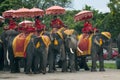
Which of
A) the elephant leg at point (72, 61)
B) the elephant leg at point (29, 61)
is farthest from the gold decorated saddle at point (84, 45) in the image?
the elephant leg at point (29, 61)

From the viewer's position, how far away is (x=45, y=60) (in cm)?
1762

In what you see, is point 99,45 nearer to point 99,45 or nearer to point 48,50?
point 99,45

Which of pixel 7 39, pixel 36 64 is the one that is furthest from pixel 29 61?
pixel 7 39

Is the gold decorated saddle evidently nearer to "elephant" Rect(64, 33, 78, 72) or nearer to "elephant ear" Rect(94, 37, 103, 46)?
"elephant ear" Rect(94, 37, 103, 46)

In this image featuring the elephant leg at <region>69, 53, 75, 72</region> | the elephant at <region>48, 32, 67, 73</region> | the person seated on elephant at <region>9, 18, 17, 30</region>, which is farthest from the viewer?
the person seated on elephant at <region>9, 18, 17, 30</region>

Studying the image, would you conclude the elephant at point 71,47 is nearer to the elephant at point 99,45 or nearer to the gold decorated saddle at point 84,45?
the gold decorated saddle at point 84,45

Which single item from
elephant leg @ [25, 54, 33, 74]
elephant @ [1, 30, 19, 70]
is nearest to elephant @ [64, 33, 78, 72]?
elephant leg @ [25, 54, 33, 74]

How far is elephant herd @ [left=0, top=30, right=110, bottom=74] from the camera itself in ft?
57.8

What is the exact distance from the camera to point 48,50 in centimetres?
1853

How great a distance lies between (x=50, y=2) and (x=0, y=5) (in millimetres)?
14601

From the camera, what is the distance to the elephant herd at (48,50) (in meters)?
17.6

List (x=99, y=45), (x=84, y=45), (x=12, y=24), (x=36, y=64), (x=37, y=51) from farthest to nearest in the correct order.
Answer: (x=12, y=24)
(x=84, y=45)
(x=99, y=45)
(x=36, y=64)
(x=37, y=51)

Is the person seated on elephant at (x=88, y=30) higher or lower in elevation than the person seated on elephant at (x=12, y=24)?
lower

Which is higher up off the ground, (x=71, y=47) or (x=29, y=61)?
(x=71, y=47)
